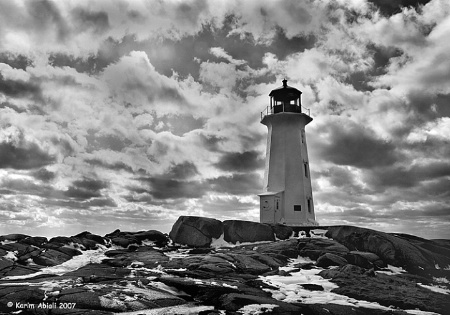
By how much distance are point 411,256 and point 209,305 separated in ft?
48.6

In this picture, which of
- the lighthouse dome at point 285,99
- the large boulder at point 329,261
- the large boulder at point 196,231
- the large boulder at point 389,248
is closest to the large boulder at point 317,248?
the large boulder at point 329,261

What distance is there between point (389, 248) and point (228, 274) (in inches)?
454

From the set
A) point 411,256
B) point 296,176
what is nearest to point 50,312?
point 411,256

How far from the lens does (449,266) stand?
21.0 m

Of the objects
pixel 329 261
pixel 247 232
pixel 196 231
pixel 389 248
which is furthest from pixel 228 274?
pixel 389 248

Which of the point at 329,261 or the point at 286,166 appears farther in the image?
the point at 286,166

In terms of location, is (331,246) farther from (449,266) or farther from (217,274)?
(217,274)

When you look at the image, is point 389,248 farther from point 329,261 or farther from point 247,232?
→ point 247,232

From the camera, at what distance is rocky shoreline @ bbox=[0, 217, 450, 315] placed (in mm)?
10414

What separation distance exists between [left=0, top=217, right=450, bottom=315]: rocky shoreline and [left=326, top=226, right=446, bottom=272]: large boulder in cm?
6

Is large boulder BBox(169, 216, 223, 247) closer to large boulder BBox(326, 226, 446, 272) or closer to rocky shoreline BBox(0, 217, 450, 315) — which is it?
rocky shoreline BBox(0, 217, 450, 315)

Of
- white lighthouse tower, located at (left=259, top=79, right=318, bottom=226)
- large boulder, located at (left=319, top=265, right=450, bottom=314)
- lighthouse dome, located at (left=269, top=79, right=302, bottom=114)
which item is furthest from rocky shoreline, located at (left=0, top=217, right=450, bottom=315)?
lighthouse dome, located at (left=269, top=79, right=302, bottom=114)

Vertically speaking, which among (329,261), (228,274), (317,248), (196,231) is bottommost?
(228,274)

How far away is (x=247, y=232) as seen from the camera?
83.5 ft
